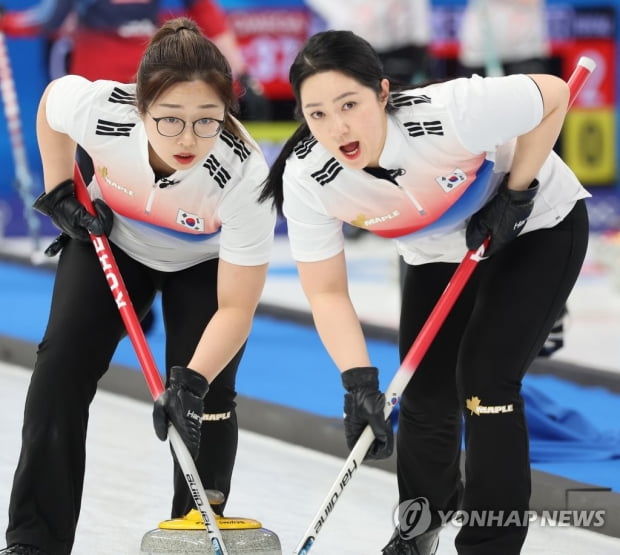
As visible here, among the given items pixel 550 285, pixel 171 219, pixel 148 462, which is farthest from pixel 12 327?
pixel 550 285

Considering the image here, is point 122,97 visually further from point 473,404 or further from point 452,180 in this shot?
point 473,404

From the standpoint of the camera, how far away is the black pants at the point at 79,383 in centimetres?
296

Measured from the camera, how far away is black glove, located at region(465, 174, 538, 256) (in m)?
2.97

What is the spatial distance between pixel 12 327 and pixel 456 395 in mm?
3866

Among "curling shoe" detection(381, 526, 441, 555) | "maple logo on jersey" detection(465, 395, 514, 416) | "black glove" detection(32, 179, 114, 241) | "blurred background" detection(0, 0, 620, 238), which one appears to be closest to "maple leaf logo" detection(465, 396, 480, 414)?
"maple logo on jersey" detection(465, 395, 514, 416)

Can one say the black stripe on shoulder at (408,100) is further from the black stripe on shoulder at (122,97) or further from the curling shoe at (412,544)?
the curling shoe at (412,544)

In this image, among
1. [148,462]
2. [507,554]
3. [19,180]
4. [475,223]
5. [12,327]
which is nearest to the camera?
[507,554]

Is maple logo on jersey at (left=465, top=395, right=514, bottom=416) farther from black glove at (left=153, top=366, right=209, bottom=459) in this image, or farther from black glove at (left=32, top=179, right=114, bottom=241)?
black glove at (left=32, top=179, right=114, bottom=241)

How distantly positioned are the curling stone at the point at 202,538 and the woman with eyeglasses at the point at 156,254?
0.11 m

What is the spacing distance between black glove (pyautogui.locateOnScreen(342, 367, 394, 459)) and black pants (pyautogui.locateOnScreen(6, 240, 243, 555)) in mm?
422

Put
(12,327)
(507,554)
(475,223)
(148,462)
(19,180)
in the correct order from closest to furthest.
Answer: (507,554), (475,223), (148,462), (12,327), (19,180)

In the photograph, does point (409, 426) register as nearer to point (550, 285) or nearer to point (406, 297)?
point (406, 297)

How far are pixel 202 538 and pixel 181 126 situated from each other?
2.88 ft

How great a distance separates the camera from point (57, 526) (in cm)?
296
